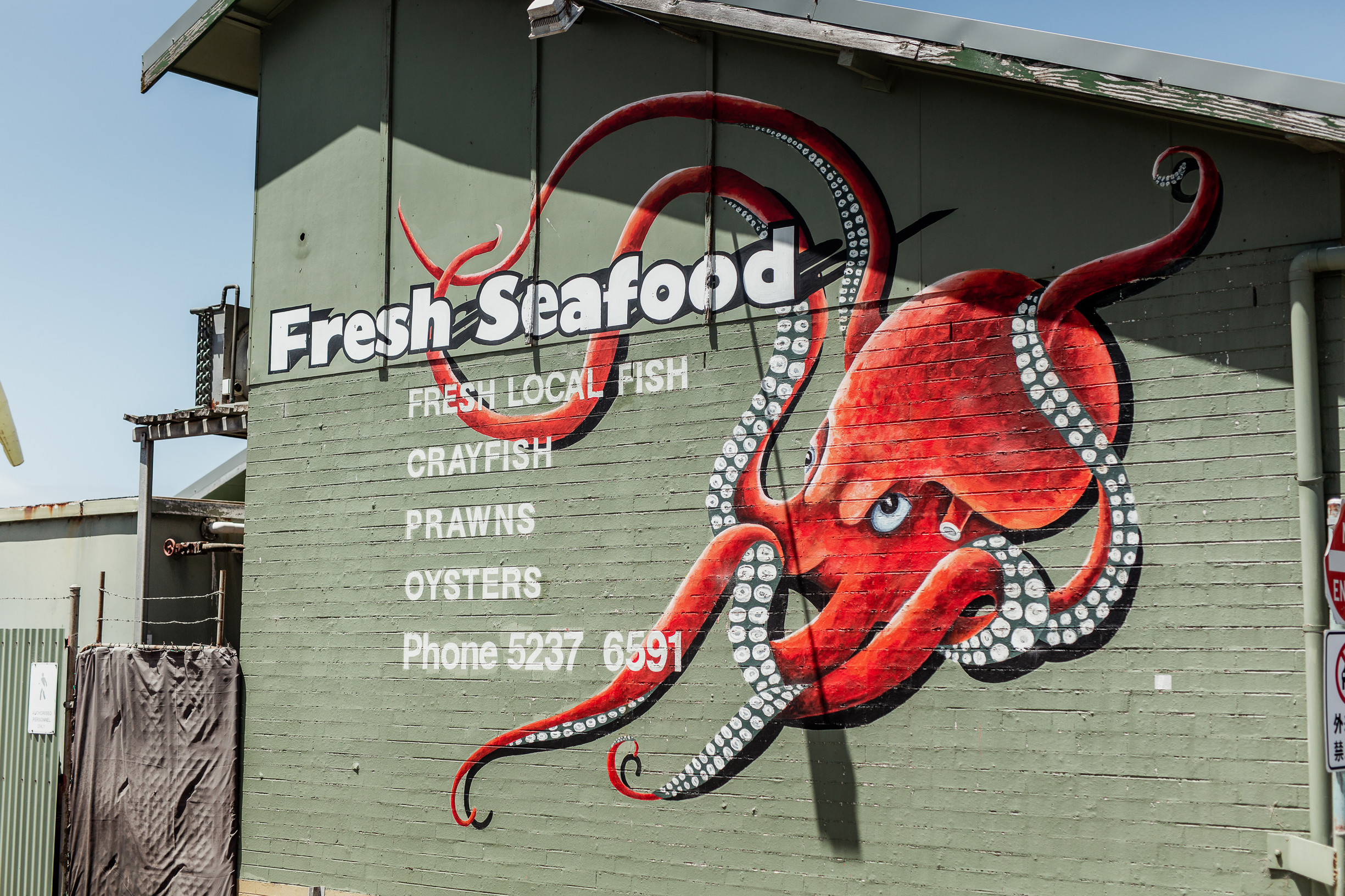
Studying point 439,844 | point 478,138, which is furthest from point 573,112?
point 439,844

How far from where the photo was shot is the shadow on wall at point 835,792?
8.06 metres

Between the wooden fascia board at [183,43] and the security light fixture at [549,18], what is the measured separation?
4.41 m

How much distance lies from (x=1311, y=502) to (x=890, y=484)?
8.33ft

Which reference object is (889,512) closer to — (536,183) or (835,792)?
(835,792)

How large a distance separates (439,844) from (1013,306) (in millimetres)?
6112

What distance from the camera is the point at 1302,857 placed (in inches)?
262

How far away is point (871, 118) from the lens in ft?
28.0

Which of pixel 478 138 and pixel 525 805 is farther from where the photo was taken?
pixel 478 138

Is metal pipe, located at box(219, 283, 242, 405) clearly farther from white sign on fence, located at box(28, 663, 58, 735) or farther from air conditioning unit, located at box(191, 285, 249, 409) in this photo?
white sign on fence, located at box(28, 663, 58, 735)

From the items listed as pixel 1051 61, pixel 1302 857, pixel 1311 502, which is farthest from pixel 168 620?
pixel 1311 502

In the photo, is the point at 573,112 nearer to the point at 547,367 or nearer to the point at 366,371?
the point at 547,367

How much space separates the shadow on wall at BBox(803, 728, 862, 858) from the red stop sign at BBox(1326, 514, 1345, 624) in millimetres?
3538

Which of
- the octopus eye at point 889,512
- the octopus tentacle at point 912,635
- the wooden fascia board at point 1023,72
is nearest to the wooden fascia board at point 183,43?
the wooden fascia board at point 1023,72

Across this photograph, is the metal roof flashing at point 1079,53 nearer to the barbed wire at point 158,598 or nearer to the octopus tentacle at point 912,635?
the octopus tentacle at point 912,635
